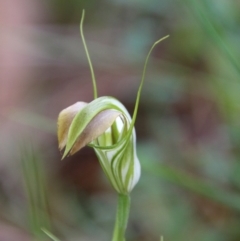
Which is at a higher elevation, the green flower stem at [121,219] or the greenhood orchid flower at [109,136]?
the greenhood orchid flower at [109,136]

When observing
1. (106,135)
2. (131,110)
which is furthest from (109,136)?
(131,110)

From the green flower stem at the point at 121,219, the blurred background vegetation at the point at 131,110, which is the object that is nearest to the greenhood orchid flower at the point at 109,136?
the green flower stem at the point at 121,219

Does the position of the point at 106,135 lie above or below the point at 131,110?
above

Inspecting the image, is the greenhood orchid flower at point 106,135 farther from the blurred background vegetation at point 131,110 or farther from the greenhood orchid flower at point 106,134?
the blurred background vegetation at point 131,110

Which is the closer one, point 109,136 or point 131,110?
point 109,136

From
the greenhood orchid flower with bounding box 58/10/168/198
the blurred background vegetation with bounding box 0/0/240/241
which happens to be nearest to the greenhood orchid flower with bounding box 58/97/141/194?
the greenhood orchid flower with bounding box 58/10/168/198

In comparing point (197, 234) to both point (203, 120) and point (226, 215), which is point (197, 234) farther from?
point (203, 120)

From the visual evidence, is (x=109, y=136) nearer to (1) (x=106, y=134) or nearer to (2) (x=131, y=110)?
(1) (x=106, y=134)
